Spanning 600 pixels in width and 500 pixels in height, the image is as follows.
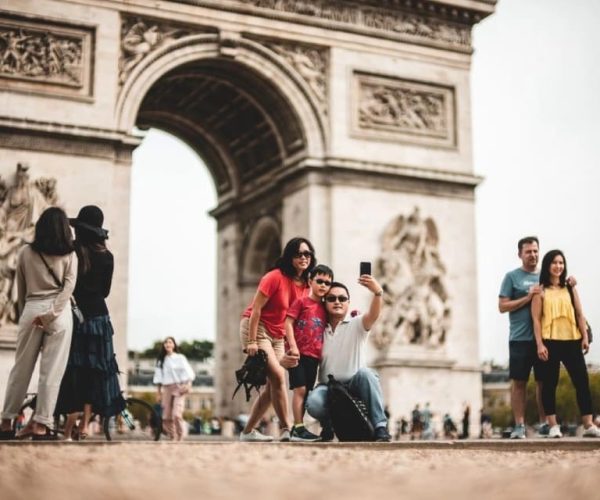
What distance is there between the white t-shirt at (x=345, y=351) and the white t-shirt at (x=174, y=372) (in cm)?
591

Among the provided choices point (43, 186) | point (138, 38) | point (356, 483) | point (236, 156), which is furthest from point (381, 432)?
point (236, 156)

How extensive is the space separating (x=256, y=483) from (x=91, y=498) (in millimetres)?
759

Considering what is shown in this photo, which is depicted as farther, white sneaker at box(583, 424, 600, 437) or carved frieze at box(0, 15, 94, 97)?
carved frieze at box(0, 15, 94, 97)

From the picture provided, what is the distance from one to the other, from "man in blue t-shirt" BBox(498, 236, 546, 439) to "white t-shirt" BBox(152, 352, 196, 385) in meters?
5.18

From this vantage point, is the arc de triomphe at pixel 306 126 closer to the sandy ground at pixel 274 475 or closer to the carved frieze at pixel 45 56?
the carved frieze at pixel 45 56

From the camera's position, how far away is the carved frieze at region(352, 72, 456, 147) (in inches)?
958

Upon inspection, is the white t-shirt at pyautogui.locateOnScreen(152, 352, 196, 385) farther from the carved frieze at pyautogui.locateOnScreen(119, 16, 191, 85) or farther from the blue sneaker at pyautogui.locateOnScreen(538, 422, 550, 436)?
the carved frieze at pyautogui.locateOnScreen(119, 16, 191, 85)

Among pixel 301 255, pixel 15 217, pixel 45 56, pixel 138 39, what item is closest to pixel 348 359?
pixel 301 255

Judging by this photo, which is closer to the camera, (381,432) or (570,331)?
(381,432)

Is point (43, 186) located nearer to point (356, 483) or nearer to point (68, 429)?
point (68, 429)

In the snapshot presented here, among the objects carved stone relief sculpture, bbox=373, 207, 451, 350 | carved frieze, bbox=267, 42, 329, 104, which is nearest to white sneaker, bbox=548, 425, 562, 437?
carved stone relief sculpture, bbox=373, 207, 451, 350

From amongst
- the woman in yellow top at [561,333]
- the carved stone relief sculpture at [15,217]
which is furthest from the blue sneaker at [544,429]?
the carved stone relief sculpture at [15,217]

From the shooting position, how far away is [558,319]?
36.6ft

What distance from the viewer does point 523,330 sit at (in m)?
11.5
